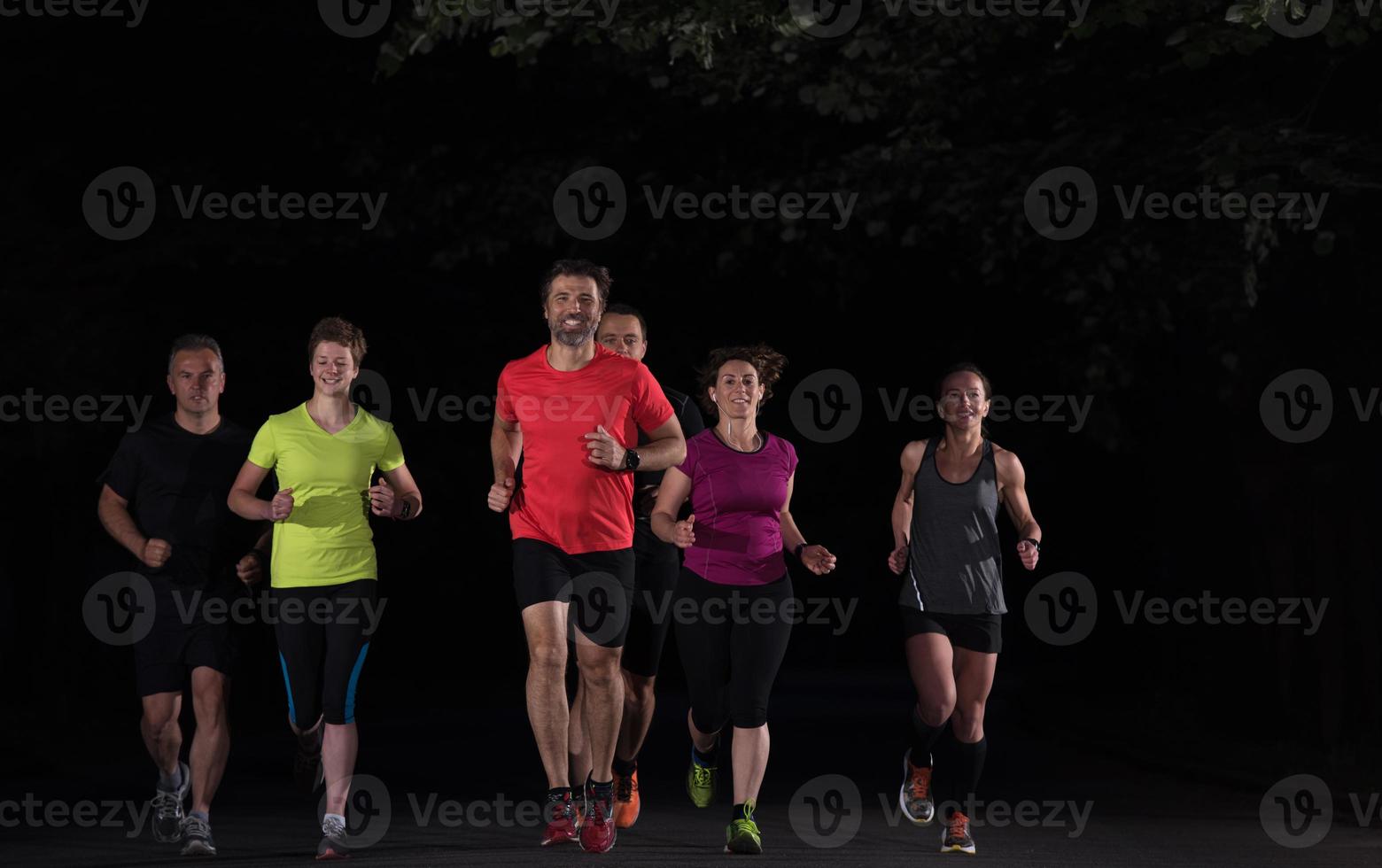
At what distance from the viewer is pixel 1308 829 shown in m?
12.2

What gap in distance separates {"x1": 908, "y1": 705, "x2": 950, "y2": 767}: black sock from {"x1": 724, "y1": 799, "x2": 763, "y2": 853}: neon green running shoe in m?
1.09

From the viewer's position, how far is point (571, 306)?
967 cm

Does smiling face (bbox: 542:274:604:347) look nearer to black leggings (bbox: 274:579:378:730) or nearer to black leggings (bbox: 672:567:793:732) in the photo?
black leggings (bbox: 672:567:793:732)

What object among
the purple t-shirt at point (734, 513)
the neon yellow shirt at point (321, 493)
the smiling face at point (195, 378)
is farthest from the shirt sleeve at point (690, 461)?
the smiling face at point (195, 378)

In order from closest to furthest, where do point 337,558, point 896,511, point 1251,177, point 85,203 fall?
point 337,558 → point 896,511 → point 1251,177 → point 85,203

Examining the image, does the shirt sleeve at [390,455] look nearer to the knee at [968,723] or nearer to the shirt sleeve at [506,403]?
the shirt sleeve at [506,403]

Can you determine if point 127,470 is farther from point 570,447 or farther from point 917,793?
point 917,793

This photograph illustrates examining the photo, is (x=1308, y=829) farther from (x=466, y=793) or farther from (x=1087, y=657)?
(x=1087, y=657)

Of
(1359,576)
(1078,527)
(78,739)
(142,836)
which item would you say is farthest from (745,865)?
(1078,527)

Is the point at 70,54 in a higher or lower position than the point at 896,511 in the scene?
higher

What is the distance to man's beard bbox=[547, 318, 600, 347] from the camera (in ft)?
31.7

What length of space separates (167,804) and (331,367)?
2284mm

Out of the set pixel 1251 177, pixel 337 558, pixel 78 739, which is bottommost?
pixel 78 739

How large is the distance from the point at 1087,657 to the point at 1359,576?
868 centimetres
